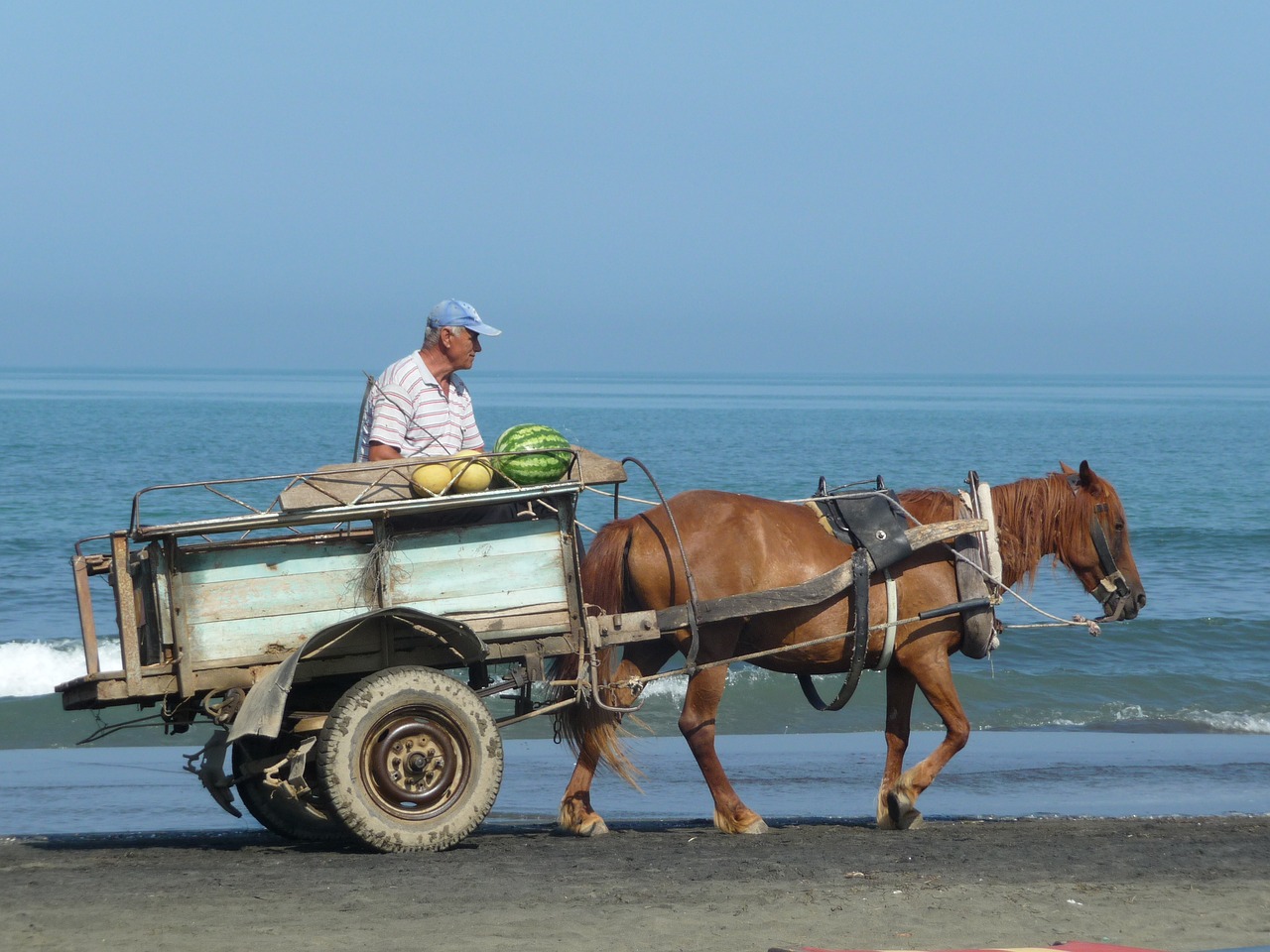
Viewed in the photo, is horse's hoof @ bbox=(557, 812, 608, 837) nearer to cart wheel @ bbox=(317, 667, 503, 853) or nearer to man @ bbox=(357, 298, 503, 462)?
cart wheel @ bbox=(317, 667, 503, 853)

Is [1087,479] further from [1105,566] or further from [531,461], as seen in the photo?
[531,461]

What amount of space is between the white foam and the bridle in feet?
29.6

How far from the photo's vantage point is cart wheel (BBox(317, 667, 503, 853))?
5.87m

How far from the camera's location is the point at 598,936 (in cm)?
490

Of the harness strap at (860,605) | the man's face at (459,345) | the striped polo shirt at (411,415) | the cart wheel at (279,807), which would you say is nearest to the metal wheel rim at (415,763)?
the cart wheel at (279,807)

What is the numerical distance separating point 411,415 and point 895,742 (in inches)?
120

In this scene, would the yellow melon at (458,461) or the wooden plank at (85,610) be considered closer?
the wooden plank at (85,610)

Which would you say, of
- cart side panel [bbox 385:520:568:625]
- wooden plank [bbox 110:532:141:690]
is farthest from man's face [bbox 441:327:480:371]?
wooden plank [bbox 110:532:141:690]

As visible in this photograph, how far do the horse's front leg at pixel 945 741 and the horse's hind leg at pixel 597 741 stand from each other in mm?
1299

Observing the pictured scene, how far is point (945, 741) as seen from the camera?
23.5 ft

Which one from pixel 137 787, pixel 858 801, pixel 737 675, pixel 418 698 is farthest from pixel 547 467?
pixel 737 675

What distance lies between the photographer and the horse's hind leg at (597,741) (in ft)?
22.6

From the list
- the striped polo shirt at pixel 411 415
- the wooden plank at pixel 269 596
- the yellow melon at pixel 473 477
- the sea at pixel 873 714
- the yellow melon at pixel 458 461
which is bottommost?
the sea at pixel 873 714

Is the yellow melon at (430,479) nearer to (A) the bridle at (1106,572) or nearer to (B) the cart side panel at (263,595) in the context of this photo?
(B) the cart side panel at (263,595)
